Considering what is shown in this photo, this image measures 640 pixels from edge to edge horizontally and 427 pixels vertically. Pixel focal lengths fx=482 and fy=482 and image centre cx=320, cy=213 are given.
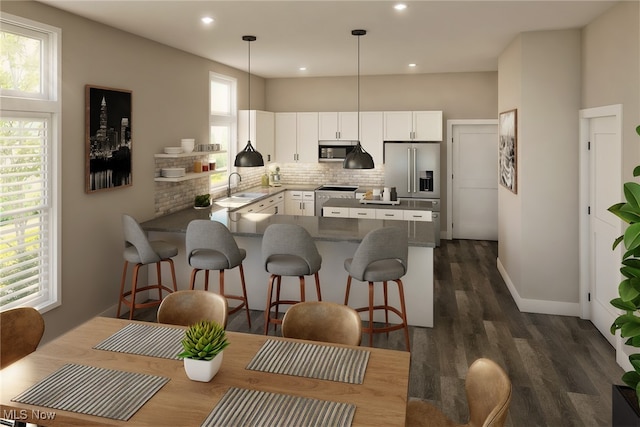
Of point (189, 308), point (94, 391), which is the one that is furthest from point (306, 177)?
point (94, 391)

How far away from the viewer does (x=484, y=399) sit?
6.35 ft

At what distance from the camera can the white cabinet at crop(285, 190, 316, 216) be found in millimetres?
8180

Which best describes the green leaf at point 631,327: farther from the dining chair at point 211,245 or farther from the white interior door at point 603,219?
the dining chair at point 211,245

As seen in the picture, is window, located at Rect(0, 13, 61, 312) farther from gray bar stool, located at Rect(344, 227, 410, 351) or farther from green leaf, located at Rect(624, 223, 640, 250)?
green leaf, located at Rect(624, 223, 640, 250)

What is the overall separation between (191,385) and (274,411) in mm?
399

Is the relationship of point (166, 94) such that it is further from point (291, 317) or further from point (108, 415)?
point (108, 415)

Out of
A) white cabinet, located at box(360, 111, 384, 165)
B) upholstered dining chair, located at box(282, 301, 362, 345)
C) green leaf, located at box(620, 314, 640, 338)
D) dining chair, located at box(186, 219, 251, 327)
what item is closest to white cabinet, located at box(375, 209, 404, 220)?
white cabinet, located at box(360, 111, 384, 165)

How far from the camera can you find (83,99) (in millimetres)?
4246

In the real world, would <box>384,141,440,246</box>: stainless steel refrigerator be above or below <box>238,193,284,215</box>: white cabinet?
above

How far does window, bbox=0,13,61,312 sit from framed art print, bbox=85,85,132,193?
368 mm

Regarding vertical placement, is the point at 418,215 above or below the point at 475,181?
below

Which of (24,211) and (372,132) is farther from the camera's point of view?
(372,132)

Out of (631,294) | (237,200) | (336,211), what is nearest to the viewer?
(631,294)

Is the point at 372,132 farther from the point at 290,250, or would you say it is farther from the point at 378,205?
the point at 290,250
